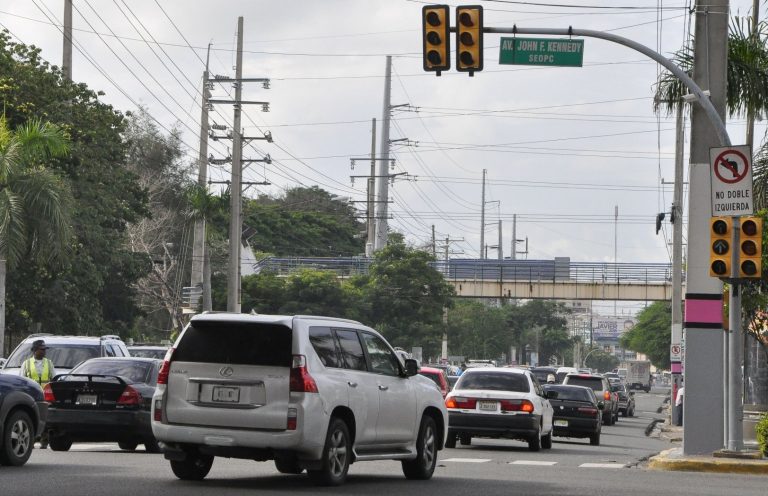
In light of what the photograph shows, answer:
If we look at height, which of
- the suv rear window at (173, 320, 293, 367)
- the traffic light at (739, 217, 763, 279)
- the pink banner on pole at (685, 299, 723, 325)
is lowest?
the suv rear window at (173, 320, 293, 367)

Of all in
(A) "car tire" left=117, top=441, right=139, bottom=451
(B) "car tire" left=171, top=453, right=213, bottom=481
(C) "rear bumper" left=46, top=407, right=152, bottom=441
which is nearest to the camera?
(B) "car tire" left=171, top=453, right=213, bottom=481

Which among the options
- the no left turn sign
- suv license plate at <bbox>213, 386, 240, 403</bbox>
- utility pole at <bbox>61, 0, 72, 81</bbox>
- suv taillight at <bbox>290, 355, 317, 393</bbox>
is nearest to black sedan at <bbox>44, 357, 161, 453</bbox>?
suv license plate at <bbox>213, 386, 240, 403</bbox>

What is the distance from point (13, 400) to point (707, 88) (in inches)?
470

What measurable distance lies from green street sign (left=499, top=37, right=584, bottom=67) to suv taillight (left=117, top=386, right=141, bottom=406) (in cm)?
758

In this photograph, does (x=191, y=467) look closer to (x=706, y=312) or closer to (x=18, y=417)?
(x=18, y=417)

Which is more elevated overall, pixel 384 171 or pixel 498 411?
pixel 384 171

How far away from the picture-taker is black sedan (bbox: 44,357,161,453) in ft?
67.0

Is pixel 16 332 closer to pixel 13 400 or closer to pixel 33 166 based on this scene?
pixel 33 166

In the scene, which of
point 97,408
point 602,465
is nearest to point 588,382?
point 602,465

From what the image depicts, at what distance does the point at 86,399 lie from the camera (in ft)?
67.4

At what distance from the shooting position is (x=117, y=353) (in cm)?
2644

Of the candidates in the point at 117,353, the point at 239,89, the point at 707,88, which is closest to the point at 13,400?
the point at 117,353

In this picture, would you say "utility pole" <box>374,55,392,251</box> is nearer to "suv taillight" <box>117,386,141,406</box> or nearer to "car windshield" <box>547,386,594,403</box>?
"car windshield" <box>547,386,594,403</box>

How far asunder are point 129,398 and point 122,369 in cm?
133
